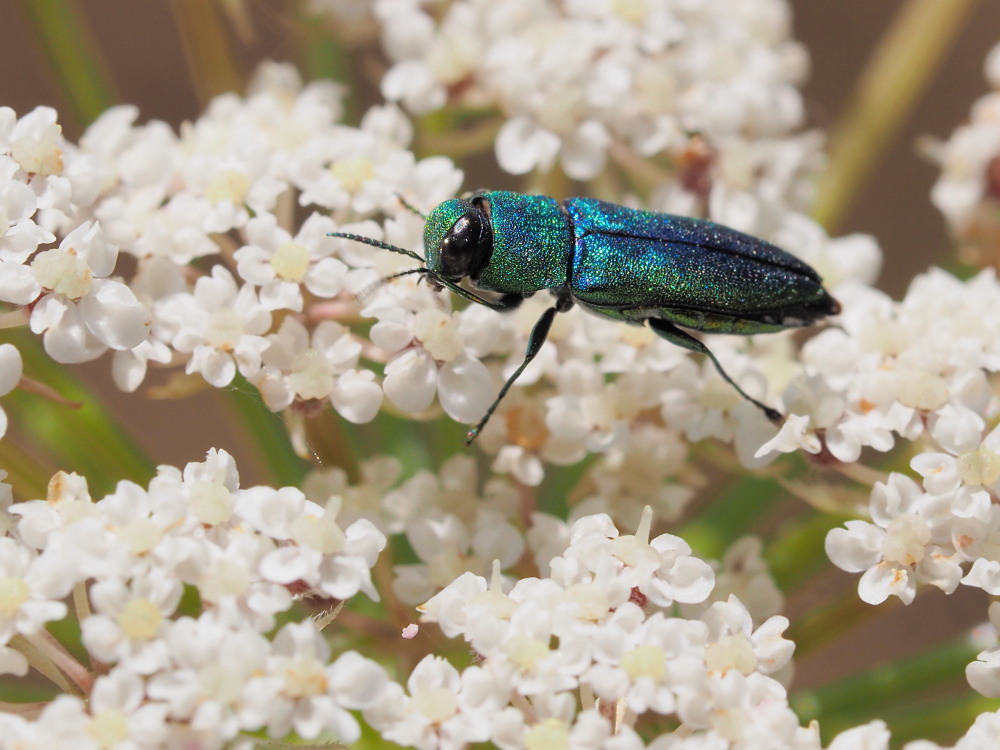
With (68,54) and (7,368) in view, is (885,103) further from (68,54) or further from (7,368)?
(7,368)

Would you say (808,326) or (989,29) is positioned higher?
(808,326)

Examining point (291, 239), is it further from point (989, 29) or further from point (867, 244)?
point (989, 29)

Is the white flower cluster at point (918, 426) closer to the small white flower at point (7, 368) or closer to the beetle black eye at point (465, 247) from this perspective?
the beetle black eye at point (465, 247)

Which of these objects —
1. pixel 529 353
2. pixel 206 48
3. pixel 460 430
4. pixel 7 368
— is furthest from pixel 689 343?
pixel 206 48

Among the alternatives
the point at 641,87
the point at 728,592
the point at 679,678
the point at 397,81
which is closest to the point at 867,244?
the point at 641,87

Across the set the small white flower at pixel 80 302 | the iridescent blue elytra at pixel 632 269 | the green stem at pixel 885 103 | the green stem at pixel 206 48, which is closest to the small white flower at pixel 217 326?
the small white flower at pixel 80 302

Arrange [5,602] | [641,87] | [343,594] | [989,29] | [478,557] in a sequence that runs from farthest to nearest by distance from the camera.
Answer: [989,29]
[641,87]
[478,557]
[343,594]
[5,602]
